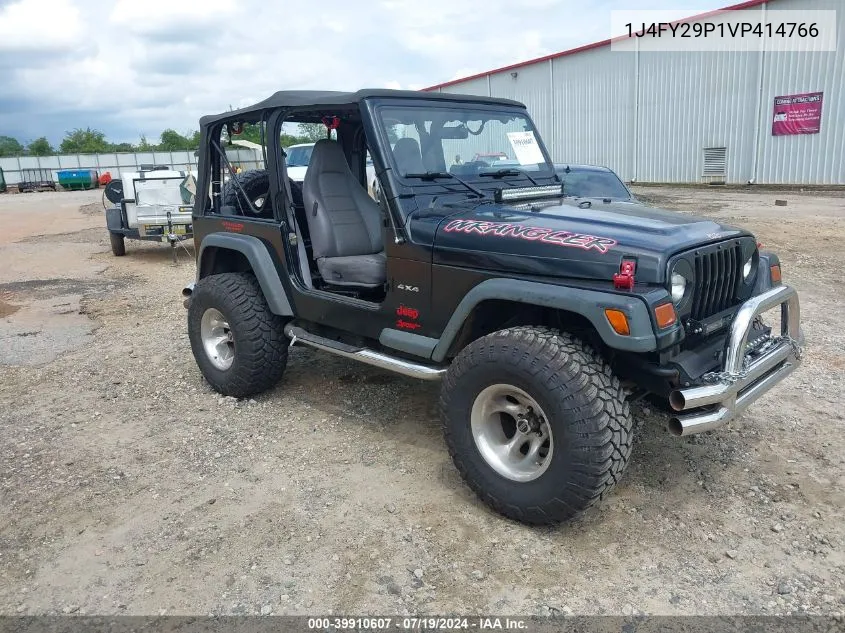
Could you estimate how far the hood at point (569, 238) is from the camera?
2924 millimetres

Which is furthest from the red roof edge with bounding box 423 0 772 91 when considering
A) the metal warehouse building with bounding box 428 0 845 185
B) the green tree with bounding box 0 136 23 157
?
the green tree with bounding box 0 136 23 157

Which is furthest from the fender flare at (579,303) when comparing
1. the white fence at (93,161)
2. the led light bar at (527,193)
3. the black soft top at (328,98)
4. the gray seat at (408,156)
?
the white fence at (93,161)

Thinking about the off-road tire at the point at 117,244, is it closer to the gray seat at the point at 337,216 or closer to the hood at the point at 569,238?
the gray seat at the point at 337,216

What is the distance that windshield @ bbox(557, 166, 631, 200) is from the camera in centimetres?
848

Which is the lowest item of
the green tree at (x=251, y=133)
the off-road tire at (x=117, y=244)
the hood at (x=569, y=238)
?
the off-road tire at (x=117, y=244)

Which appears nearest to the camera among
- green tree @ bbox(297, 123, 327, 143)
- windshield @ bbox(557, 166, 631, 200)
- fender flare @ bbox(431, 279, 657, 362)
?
fender flare @ bbox(431, 279, 657, 362)

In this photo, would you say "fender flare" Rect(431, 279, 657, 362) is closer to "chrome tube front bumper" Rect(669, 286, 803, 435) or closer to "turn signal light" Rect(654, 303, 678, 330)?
"turn signal light" Rect(654, 303, 678, 330)

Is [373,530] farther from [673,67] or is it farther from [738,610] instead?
[673,67]

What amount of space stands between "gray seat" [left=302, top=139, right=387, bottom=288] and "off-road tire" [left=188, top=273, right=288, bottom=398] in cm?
53

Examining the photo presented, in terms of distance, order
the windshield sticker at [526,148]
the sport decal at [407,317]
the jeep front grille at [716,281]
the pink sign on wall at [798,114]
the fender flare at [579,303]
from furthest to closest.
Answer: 1. the pink sign on wall at [798,114]
2. the windshield sticker at [526,148]
3. the sport decal at [407,317]
4. the jeep front grille at [716,281]
5. the fender flare at [579,303]

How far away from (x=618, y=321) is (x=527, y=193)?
4.68 feet

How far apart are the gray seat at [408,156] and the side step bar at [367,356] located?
1070 mm

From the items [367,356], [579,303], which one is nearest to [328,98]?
[367,356]

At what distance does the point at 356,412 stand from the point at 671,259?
2483mm
